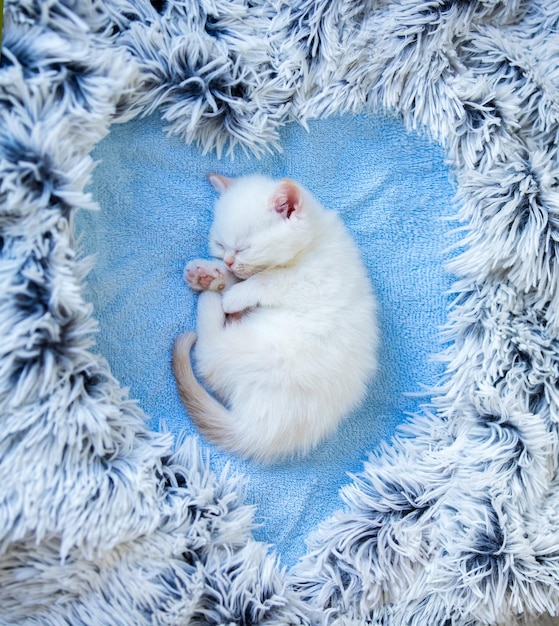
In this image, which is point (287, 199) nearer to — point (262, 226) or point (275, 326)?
point (262, 226)

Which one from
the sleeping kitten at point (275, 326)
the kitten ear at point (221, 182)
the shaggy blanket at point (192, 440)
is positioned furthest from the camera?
the kitten ear at point (221, 182)

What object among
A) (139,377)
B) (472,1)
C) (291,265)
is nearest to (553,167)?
(472,1)

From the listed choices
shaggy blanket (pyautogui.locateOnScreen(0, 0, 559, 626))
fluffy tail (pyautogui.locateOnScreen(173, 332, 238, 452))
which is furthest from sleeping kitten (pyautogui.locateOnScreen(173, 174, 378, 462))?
shaggy blanket (pyautogui.locateOnScreen(0, 0, 559, 626))

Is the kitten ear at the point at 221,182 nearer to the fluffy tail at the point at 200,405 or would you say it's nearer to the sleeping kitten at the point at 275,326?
the sleeping kitten at the point at 275,326

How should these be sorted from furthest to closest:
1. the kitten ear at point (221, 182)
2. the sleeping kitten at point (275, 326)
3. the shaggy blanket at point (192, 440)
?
the kitten ear at point (221, 182) → the sleeping kitten at point (275, 326) → the shaggy blanket at point (192, 440)

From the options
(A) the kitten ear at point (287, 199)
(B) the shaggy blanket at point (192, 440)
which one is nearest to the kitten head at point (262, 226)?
(A) the kitten ear at point (287, 199)

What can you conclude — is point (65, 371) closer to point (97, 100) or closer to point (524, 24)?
point (97, 100)
